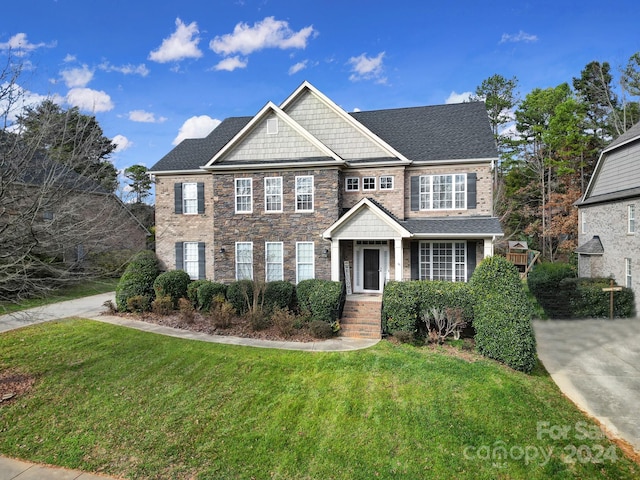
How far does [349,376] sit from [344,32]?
15.7m

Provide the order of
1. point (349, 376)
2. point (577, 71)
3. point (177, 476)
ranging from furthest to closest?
point (577, 71), point (349, 376), point (177, 476)

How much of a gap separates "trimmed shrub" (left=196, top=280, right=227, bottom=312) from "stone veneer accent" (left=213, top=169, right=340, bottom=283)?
1529 mm

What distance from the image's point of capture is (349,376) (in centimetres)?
921

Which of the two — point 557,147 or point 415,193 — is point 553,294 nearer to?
point 415,193

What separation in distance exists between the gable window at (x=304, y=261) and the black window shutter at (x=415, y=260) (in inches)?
173

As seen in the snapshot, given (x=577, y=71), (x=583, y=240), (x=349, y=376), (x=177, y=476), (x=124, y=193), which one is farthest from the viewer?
(x=577, y=71)

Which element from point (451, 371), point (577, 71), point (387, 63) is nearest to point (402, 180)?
point (387, 63)

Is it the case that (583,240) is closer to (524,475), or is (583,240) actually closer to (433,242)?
(433,242)

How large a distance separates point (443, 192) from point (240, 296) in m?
9.85

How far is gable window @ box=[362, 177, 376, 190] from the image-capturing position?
16.4 meters

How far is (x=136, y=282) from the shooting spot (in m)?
15.7

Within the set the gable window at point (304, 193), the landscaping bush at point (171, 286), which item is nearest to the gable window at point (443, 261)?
the gable window at point (304, 193)

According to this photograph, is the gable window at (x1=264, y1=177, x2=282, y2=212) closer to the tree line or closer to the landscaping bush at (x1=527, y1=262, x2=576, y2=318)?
the landscaping bush at (x1=527, y1=262, x2=576, y2=318)

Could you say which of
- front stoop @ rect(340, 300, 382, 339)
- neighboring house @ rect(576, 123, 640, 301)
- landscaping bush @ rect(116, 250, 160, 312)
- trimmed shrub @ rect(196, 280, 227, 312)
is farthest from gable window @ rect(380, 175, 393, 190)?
neighboring house @ rect(576, 123, 640, 301)
